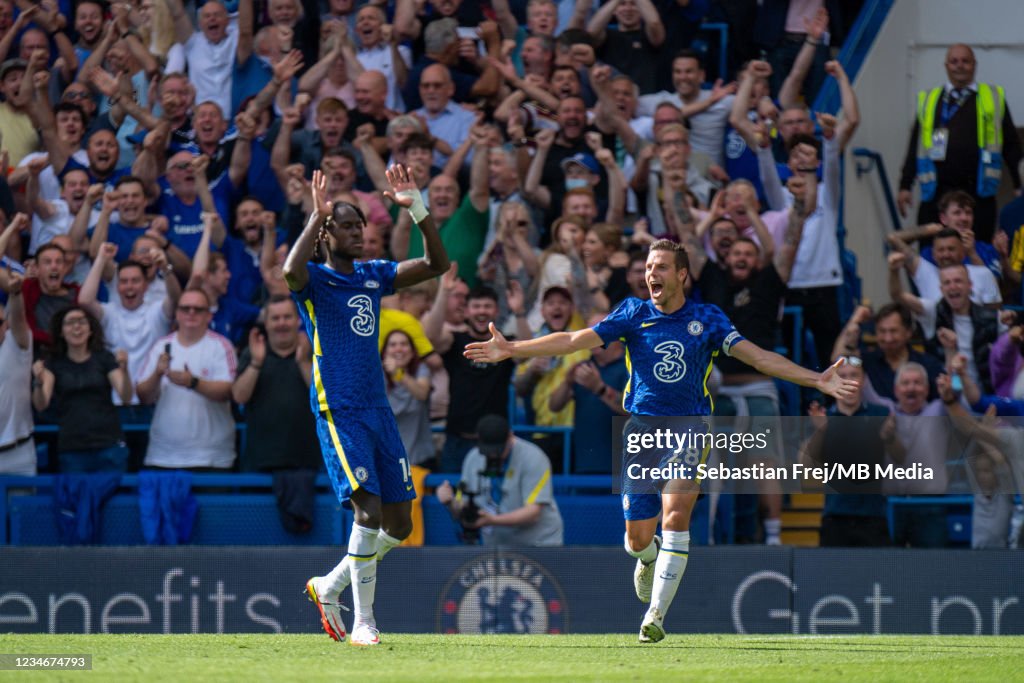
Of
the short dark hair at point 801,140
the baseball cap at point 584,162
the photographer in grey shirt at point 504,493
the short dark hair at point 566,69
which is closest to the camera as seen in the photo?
the photographer in grey shirt at point 504,493

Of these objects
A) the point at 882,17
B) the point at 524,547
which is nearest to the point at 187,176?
the point at 524,547

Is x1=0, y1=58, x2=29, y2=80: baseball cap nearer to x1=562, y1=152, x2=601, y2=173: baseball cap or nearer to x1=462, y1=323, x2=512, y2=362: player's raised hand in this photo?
x1=562, y1=152, x2=601, y2=173: baseball cap

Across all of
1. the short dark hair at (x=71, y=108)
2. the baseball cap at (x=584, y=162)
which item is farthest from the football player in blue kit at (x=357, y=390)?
the short dark hair at (x=71, y=108)

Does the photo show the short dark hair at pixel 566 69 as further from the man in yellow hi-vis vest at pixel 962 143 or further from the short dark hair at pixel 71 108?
the short dark hair at pixel 71 108

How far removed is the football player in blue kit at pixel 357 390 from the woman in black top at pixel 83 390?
190 inches

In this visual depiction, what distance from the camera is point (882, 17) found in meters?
18.5

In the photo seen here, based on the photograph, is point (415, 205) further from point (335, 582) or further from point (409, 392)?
point (409, 392)

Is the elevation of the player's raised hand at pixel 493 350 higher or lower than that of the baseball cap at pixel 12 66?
lower

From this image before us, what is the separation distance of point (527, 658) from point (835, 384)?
2392 mm

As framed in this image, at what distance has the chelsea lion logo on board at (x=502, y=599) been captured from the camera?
13.7m

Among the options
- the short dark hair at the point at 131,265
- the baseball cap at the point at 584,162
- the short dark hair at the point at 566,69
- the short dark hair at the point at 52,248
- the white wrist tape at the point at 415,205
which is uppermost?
the short dark hair at the point at 566,69

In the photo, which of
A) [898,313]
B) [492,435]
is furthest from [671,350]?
[898,313]

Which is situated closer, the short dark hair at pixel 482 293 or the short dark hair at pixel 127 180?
the short dark hair at pixel 482 293

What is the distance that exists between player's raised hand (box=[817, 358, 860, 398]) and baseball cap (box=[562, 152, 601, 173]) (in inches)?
247
